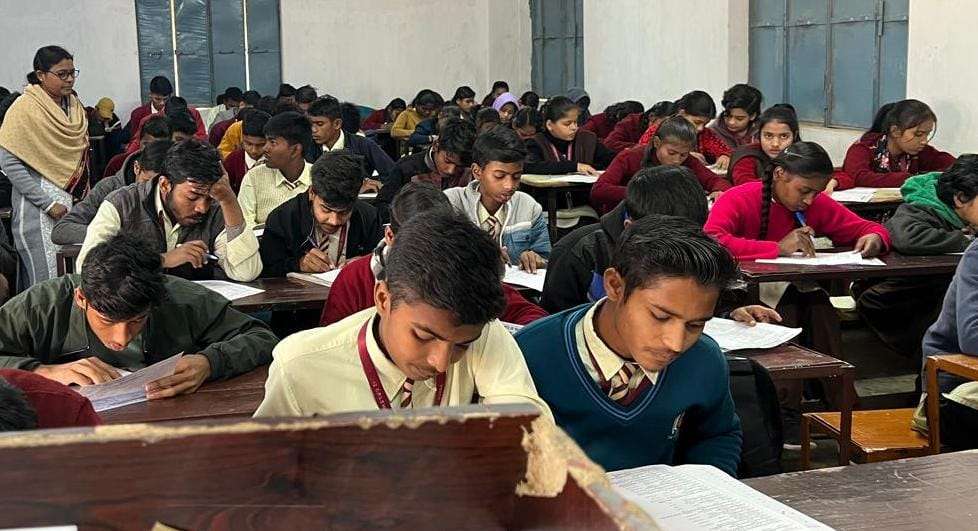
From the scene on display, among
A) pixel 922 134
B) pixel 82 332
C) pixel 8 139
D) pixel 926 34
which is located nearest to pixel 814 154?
pixel 922 134

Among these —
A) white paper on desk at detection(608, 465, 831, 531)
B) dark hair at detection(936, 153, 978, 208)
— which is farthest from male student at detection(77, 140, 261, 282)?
dark hair at detection(936, 153, 978, 208)

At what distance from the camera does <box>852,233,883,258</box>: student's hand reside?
154 inches

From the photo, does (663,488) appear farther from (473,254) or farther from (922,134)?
(922,134)

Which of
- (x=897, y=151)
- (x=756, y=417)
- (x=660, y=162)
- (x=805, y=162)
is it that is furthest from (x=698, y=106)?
(x=756, y=417)

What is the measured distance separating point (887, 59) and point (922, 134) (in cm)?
185

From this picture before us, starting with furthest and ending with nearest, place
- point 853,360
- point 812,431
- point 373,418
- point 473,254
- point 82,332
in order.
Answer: point 853,360 < point 812,431 < point 82,332 < point 473,254 < point 373,418

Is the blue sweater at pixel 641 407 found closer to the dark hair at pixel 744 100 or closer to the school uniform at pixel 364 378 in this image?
the school uniform at pixel 364 378

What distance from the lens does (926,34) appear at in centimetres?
652

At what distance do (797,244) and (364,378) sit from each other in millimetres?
2490

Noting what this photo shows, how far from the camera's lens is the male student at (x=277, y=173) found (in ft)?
15.6

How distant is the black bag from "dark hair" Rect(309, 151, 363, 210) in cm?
168

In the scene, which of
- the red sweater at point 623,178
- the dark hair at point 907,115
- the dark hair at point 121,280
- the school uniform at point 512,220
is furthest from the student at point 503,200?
the dark hair at point 907,115

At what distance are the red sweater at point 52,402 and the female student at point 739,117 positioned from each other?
5518mm

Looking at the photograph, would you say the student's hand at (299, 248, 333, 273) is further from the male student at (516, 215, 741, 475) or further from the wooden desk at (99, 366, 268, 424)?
the male student at (516, 215, 741, 475)
